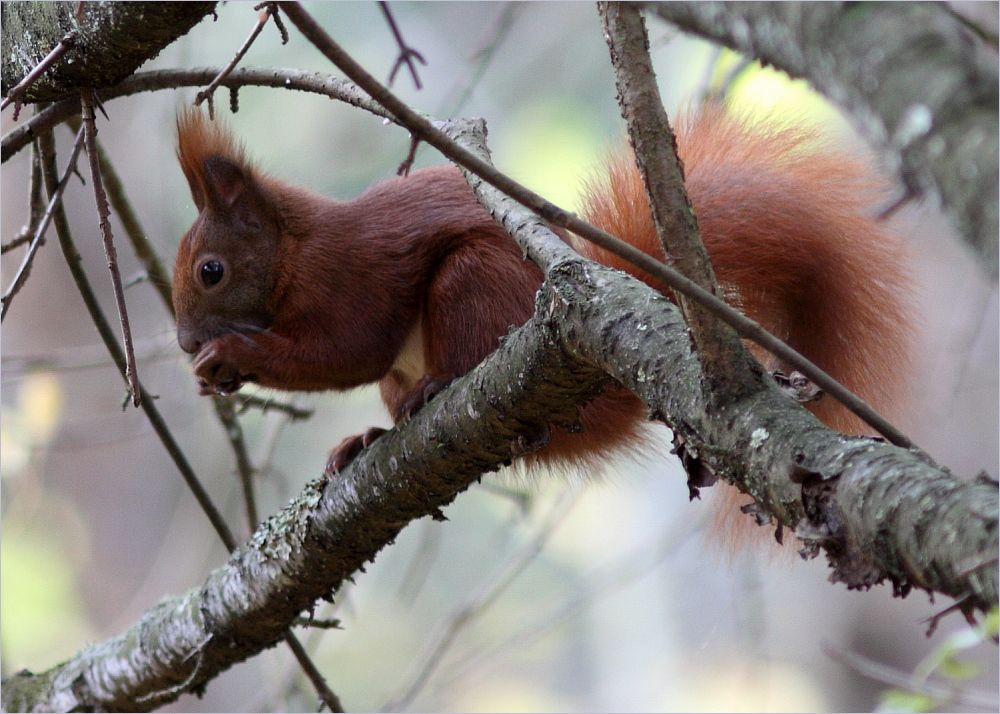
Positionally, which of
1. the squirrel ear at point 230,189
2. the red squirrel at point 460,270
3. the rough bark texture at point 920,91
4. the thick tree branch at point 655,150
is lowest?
the rough bark texture at point 920,91

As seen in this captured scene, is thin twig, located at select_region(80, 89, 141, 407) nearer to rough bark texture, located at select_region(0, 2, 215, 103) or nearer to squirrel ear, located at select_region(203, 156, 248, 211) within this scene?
rough bark texture, located at select_region(0, 2, 215, 103)

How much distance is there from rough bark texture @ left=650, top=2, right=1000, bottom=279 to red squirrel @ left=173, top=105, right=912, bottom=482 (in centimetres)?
110

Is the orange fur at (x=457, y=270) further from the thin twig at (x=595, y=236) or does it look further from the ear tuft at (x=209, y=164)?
the thin twig at (x=595, y=236)

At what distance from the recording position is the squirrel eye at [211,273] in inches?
76.4

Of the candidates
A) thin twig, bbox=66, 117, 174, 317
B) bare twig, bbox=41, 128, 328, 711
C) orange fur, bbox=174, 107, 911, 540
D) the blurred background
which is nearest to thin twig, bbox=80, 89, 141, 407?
bare twig, bbox=41, 128, 328, 711

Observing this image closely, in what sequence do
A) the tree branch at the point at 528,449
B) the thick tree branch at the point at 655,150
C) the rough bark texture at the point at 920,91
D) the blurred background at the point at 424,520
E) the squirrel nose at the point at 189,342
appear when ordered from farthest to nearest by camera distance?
the blurred background at the point at 424,520, the squirrel nose at the point at 189,342, the thick tree branch at the point at 655,150, the tree branch at the point at 528,449, the rough bark texture at the point at 920,91

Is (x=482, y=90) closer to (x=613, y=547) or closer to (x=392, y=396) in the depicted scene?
(x=613, y=547)

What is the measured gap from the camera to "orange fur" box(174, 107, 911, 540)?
5.32 ft

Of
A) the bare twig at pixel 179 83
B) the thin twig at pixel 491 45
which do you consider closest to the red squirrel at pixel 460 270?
the thin twig at pixel 491 45

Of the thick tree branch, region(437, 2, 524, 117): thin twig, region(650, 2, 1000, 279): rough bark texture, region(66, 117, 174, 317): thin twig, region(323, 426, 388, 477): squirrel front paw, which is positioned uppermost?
region(437, 2, 524, 117): thin twig

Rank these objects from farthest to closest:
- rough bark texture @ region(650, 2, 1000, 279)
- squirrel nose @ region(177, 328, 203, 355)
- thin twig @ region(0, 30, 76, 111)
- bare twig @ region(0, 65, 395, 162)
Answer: squirrel nose @ region(177, 328, 203, 355) < bare twig @ region(0, 65, 395, 162) < thin twig @ region(0, 30, 76, 111) < rough bark texture @ region(650, 2, 1000, 279)

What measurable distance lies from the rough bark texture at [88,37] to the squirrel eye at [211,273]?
601 millimetres

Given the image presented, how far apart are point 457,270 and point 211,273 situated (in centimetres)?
57

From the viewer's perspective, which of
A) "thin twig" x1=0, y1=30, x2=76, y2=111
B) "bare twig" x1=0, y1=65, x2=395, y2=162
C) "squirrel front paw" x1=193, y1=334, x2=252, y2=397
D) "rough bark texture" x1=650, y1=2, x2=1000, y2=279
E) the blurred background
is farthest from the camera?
the blurred background
